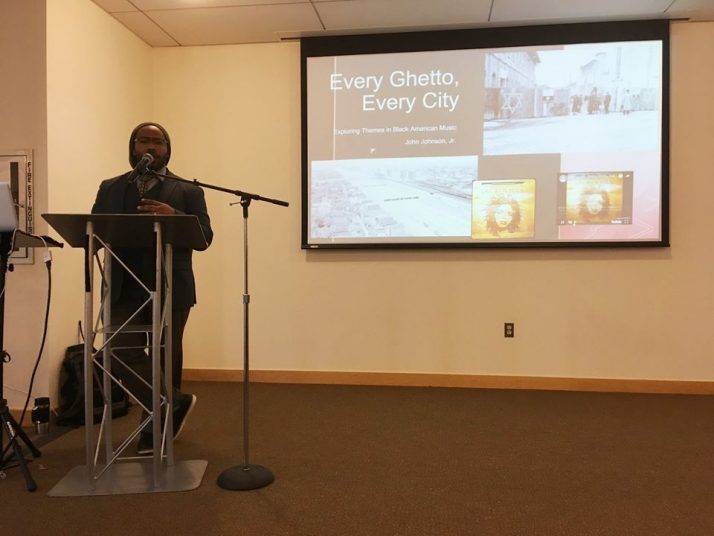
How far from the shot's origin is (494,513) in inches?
74.8

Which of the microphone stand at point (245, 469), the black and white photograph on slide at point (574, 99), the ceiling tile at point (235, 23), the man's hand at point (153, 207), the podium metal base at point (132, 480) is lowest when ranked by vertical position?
the podium metal base at point (132, 480)

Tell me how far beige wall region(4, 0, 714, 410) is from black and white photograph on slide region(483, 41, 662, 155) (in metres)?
0.22

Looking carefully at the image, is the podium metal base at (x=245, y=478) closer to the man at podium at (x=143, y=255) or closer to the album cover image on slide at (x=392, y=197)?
the man at podium at (x=143, y=255)

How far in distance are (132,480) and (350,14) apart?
3.01 m

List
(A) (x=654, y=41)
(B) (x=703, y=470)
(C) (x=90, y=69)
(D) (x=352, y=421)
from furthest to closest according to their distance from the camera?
(A) (x=654, y=41), (C) (x=90, y=69), (D) (x=352, y=421), (B) (x=703, y=470)

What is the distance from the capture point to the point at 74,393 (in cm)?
295

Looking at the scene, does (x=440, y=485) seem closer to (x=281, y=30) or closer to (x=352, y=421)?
(x=352, y=421)

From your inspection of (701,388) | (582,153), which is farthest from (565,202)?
(701,388)

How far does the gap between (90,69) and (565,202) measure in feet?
10.7

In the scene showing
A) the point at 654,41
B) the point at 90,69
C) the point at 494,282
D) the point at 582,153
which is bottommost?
the point at 494,282

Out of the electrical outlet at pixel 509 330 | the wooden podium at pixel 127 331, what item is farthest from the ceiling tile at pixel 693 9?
the wooden podium at pixel 127 331

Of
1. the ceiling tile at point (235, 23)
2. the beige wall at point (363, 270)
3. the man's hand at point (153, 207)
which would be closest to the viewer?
the man's hand at point (153, 207)

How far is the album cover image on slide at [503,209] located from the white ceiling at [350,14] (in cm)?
110

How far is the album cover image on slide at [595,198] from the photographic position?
11.7ft
